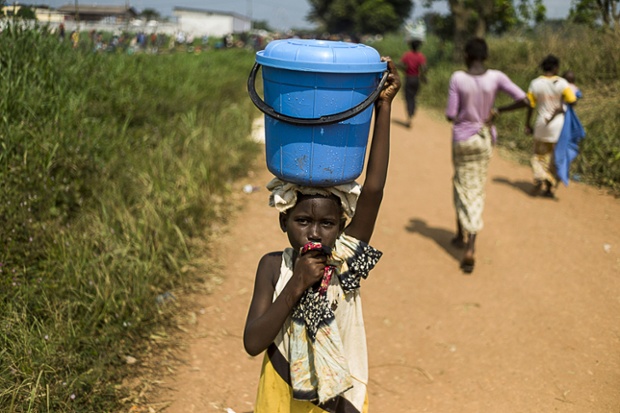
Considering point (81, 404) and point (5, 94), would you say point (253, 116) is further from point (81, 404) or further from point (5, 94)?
point (81, 404)

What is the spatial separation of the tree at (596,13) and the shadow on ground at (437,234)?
6.24 m

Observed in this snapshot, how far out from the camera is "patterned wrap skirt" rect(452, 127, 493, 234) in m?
5.09

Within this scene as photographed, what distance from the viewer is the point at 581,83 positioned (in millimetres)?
9773

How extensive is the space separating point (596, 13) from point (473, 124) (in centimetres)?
764

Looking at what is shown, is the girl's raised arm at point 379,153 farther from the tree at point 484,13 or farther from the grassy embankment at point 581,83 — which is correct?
the tree at point 484,13

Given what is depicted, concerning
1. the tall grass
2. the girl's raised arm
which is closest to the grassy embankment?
the tall grass

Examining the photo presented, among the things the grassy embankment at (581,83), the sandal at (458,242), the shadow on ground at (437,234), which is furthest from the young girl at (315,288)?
the grassy embankment at (581,83)

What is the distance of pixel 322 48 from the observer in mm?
1844

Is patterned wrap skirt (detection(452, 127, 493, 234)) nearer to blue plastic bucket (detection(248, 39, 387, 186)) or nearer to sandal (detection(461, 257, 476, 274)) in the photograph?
sandal (detection(461, 257, 476, 274))

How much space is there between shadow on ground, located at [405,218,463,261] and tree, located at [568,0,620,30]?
20.5 feet

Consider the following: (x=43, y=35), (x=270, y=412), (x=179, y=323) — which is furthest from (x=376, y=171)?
(x=43, y=35)

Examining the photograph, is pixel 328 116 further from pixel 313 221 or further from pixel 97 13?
pixel 97 13

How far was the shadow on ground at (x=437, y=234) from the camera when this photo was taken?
18.2ft

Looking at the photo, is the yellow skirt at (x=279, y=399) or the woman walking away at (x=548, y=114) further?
the woman walking away at (x=548, y=114)
